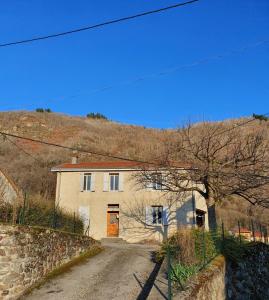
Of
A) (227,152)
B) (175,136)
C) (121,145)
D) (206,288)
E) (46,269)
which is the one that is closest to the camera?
(206,288)

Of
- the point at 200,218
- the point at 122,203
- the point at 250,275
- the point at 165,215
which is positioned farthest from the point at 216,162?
the point at 122,203

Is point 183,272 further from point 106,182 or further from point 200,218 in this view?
point 200,218

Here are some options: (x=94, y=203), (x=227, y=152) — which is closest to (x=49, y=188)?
(x=94, y=203)

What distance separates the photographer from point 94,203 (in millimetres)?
27781

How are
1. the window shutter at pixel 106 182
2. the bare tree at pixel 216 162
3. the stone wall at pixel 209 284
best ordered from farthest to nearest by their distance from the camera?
the window shutter at pixel 106 182 → the bare tree at pixel 216 162 → the stone wall at pixel 209 284

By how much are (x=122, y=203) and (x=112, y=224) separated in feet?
5.89

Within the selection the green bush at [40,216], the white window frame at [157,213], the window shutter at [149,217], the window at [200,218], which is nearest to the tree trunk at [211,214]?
the white window frame at [157,213]

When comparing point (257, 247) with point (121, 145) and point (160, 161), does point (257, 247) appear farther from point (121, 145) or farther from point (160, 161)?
point (121, 145)

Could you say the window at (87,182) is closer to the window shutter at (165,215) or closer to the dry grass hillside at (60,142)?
→ the dry grass hillside at (60,142)

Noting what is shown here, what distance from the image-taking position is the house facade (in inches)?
1050

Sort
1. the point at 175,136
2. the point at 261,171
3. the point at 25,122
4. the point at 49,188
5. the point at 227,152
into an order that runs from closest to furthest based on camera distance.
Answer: the point at 261,171
the point at 227,152
the point at 175,136
the point at 49,188
the point at 25,122

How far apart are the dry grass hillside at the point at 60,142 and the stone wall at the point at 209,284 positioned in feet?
42.2

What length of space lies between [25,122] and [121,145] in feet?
78.2

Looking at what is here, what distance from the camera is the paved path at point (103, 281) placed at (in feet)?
35.2
